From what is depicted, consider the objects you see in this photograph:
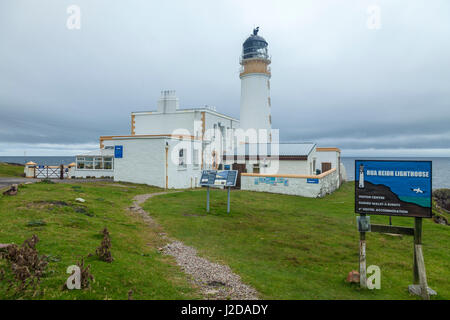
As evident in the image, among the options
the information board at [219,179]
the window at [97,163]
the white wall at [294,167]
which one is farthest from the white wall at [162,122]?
the information board at [219,179]

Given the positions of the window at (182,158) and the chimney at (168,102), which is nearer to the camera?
the window at (182,158)

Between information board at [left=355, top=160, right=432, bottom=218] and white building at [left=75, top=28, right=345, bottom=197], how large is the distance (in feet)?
55.0

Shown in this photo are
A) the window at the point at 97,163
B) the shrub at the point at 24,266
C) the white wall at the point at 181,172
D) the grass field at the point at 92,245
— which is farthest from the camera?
the window at the point at 97,163

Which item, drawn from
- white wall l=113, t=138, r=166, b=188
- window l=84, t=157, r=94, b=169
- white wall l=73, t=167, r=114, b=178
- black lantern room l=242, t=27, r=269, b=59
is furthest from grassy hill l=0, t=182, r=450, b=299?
black lantern room l=242, t=27, r=269, b=59

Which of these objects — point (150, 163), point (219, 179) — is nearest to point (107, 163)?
point (150, 163)

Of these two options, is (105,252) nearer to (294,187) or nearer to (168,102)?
(294,187)

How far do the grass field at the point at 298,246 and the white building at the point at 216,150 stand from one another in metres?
7.68

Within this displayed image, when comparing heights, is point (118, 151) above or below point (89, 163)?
above

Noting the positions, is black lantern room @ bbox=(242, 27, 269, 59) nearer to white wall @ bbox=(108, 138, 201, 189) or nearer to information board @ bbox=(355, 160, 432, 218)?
white wall @ bbox=(108, 138, 201, 189)

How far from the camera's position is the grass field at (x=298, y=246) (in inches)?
284

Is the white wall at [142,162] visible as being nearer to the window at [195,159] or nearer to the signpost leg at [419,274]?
the window at [195,159]

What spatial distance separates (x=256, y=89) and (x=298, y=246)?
27.6 m

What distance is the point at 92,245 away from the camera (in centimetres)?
841
